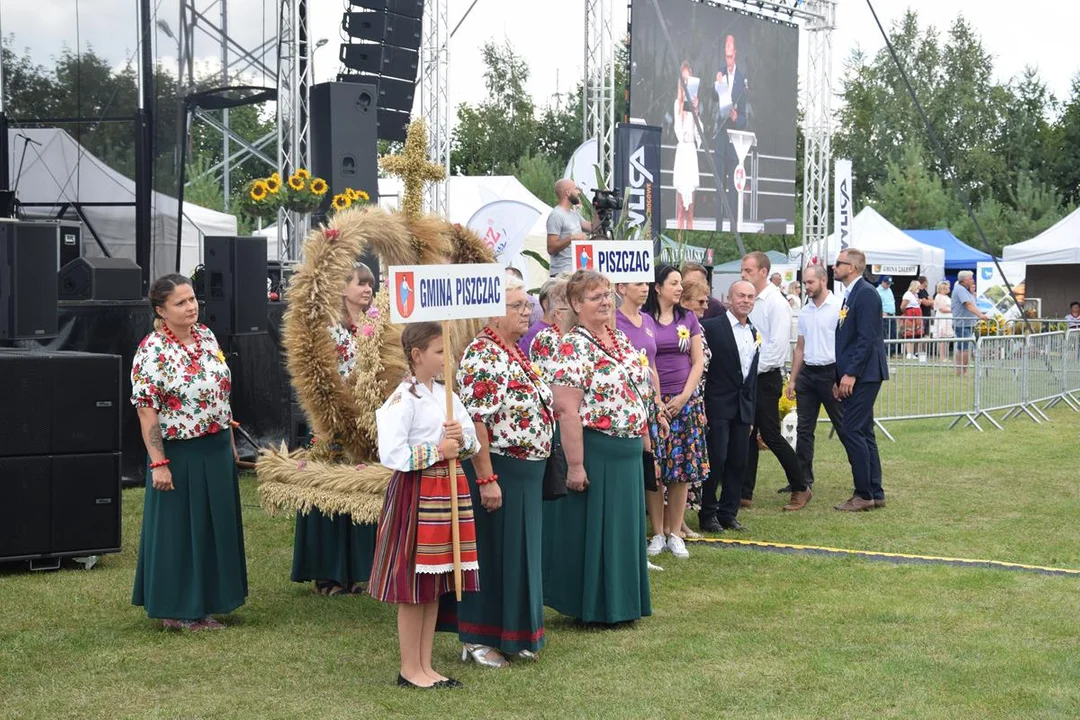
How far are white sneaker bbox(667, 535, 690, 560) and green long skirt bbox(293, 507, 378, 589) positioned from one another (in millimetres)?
1950

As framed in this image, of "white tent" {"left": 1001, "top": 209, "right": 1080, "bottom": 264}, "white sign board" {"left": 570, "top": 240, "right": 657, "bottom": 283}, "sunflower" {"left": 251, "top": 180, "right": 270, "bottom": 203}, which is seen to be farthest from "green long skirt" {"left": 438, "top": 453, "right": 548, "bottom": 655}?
"white tent" {"left": 1001, "top": 209, "right": 1080, "bottom": 264}

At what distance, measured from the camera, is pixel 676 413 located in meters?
8.08

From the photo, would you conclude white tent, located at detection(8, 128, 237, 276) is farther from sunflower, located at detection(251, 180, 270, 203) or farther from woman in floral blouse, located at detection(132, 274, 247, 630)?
woman in floral blouse, located at detection(132, 274, 247, 630)

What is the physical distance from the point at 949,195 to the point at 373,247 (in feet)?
170

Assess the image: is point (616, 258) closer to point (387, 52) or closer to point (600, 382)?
point (600, 382)

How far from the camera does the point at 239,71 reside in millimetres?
14250

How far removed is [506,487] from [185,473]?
1.59 m

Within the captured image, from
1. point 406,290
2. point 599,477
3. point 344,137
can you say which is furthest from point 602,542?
point 344,137

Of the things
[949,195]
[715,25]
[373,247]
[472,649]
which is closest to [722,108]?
[715,25]

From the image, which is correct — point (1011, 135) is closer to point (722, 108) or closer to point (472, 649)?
point (722, 108)

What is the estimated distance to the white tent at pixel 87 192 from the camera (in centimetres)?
1217

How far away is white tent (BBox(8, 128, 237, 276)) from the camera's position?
1217cm

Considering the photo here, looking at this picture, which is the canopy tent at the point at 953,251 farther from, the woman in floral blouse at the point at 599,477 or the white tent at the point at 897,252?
the woman in floral blouse at the point at 599,477

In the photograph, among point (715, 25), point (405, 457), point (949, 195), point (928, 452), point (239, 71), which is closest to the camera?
point (405, 457)
